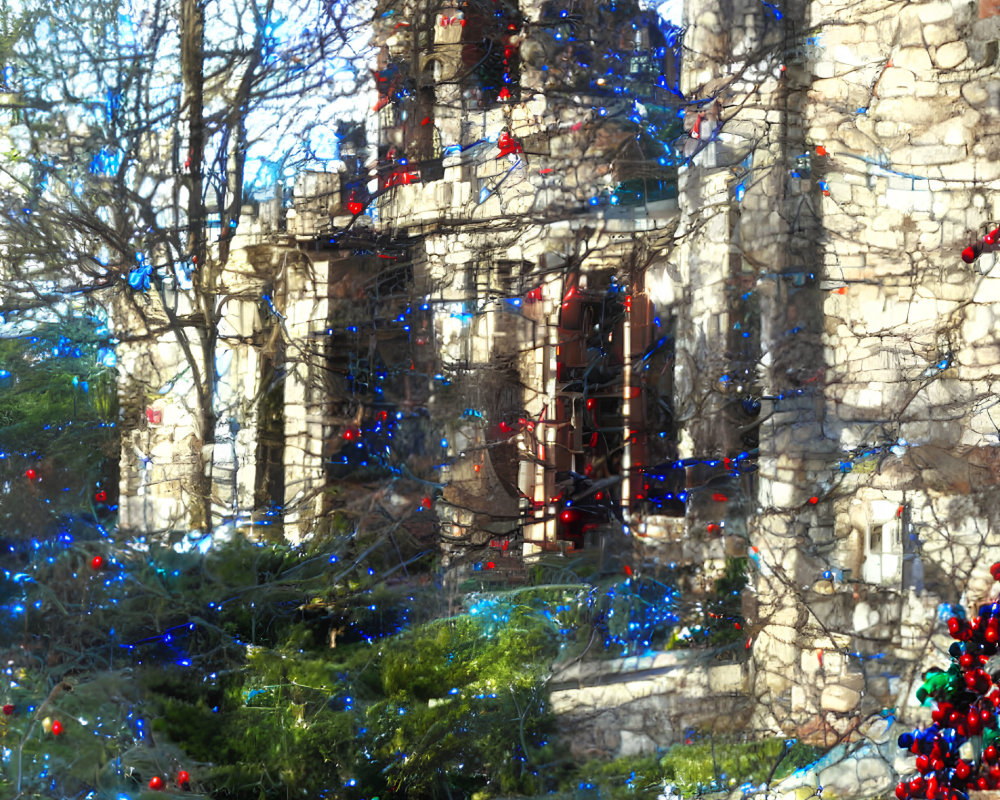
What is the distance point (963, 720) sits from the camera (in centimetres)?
205

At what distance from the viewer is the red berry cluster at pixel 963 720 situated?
2.01m

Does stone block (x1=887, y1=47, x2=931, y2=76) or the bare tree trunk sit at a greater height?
stone block (x1=887, y1=47, x2=931, y2=76)

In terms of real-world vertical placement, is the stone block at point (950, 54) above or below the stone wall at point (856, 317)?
above

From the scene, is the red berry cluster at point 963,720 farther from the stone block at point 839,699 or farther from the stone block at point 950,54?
the stone block at point 950,54

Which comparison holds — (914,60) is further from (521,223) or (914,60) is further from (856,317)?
(521,223)

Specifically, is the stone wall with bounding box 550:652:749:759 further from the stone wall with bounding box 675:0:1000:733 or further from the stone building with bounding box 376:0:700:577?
the stone building with bounding box 376:0:700:577

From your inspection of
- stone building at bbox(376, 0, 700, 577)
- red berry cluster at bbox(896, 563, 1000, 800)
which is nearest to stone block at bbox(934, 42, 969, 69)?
stone building at bbox(376, 0, 700, 577)

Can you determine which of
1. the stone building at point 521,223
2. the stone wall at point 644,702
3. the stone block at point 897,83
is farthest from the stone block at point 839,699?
the stone block at point 897,83

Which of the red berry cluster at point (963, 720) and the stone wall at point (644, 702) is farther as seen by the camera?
the stone wall at point (644, 702)

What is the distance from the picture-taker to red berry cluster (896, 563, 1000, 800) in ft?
6.60

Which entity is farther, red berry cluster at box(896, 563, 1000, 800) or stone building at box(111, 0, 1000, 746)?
stone building at box(111, 0, 1000, 746)

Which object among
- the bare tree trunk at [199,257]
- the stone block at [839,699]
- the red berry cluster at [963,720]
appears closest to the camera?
the red berry cluster at [963,720]

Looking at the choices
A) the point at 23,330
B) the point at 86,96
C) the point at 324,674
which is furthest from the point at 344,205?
the point at 324,674

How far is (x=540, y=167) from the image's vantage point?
7.98ft
